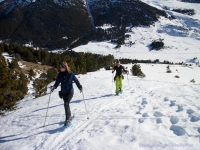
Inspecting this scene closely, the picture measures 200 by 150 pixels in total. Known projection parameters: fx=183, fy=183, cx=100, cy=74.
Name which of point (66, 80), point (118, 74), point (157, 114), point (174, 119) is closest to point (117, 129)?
point (157, 114)

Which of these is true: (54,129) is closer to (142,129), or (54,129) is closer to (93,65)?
(142,129)

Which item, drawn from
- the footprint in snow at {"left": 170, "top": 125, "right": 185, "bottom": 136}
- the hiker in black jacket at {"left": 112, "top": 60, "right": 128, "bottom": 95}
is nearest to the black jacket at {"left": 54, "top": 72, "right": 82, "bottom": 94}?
the footprint in snow at {"left": 170, "top": 125, "right": 185, "bottom": 136}

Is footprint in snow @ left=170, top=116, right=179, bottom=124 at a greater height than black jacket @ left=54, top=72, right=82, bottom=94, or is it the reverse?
black jacket @ left=54, top=72, right=82, bottom=94

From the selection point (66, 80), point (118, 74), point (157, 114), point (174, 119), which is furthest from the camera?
point (118, 74)

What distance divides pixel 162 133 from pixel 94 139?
2487mm

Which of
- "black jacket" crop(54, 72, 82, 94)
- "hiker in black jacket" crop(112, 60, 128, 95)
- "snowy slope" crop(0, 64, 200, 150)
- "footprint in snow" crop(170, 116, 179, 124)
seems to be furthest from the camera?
"hiker in black jacket" crop(112, 60, 128, 95)

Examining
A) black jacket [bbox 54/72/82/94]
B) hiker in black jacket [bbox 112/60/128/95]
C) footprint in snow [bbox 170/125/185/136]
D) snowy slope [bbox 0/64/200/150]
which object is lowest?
snowy slope [bbox 0/64/200/150]

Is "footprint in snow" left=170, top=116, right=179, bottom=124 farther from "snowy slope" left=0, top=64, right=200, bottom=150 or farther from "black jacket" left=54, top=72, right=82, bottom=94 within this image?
"black jacket" left=54, top=72, right=82, bottom=94

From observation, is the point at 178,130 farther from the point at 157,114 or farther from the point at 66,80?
the point at 66,80

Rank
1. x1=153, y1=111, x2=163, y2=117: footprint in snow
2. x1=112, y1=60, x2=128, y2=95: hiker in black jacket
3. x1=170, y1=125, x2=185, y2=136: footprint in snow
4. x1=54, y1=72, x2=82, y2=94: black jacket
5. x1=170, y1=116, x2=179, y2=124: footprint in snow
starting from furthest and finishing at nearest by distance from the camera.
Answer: x1=112, y1=60, x2=128, y2=95: hiker in black jacket, x1=153, y1=111, x2=163, y2=117: footprint in snow, x1=54, y1=72, x2=82, y2=94: black jacket, x1=170, y1=116, x2=179, y2=124: footprint in snow, x1=170, y1=125, x2=185, y2=136: footprint in snow

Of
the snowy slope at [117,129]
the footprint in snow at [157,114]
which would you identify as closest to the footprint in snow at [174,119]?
the snowy slope at [117,129]

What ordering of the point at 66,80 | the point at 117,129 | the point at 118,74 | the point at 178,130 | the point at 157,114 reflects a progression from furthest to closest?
the point at 118,74, the point at 157,114, the point at 66,80, the point at 117,129, the point at 178,130

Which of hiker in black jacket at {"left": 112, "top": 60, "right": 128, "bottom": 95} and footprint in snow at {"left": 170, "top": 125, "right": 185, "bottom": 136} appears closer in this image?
footprint in snow at {"left": 170, "top": 125, "right": 185, "bottom": 136}

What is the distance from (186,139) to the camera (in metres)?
5.95
